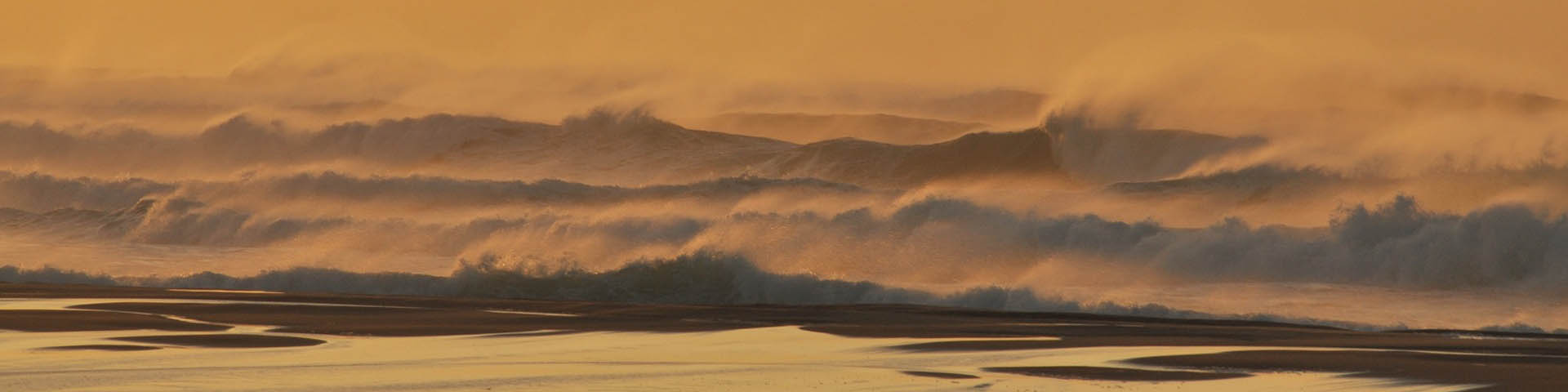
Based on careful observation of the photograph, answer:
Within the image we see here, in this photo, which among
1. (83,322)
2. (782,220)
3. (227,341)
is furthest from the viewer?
(782,220)

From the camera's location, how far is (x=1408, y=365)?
12727 mm

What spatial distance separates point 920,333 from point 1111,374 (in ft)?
10.5

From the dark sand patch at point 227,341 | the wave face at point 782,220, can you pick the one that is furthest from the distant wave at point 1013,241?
the dark sand patch at point 227,341

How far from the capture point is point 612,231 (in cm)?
2789

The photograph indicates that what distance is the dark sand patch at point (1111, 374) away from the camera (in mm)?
11820

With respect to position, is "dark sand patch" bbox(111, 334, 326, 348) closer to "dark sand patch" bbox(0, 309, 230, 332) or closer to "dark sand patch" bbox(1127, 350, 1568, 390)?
"dark sand patch" bbox(0, 309, 230, 332)

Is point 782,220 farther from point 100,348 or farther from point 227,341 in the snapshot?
point 100,348

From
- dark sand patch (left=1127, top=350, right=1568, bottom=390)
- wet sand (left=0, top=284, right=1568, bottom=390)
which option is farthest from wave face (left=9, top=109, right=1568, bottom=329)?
dark sand patch (left=1127, top=350, right=1568, bottom=390)

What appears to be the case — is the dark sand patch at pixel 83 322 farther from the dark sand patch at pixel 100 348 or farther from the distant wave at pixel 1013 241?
the distant wave at pixel 1013 241

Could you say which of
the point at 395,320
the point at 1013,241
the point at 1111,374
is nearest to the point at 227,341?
the point at 395,320

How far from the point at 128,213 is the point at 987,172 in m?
14.1

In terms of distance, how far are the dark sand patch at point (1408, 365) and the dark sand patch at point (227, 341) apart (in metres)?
4.92

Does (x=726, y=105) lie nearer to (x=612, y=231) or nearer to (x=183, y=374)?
(x=612, y=231)

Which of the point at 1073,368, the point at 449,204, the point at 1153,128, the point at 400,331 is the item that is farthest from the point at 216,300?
the point at 1153,128
